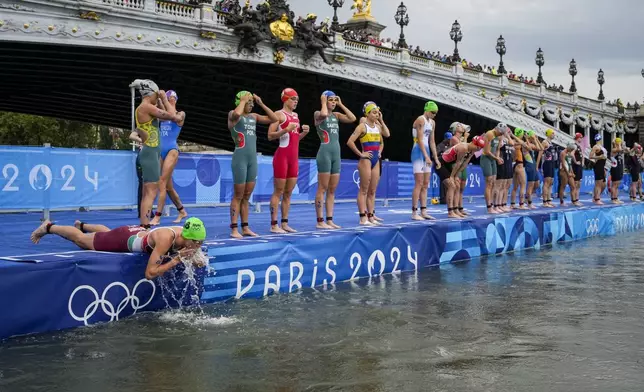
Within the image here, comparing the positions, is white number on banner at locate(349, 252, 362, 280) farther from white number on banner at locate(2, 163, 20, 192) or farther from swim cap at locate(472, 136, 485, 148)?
white number on banner at locate(2, 163, 20, 192)

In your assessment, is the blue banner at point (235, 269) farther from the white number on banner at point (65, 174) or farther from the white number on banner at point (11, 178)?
the white number on banner at point (11, 178)

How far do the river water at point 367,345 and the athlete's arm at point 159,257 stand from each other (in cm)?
49

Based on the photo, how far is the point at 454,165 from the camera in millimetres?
14602

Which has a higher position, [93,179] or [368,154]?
[368,154]

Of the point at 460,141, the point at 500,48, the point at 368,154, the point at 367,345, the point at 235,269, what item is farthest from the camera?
the point at 500,48

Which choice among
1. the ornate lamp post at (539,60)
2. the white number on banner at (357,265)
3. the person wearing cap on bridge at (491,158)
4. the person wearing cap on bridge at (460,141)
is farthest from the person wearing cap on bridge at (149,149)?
the ornate lamp post at (539,60)

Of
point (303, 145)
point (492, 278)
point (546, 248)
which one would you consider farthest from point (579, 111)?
point (492, 278)

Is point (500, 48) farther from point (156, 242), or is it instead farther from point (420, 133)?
point (156, 242)

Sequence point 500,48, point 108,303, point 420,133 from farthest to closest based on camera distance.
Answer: point 500,48 → point 420,133 → point 108,303

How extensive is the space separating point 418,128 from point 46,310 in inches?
320

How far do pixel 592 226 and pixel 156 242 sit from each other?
13168 mm

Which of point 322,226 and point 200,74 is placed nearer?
point 322,226

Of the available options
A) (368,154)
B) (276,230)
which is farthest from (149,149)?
(368,154)

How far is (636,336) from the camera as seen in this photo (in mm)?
6664
